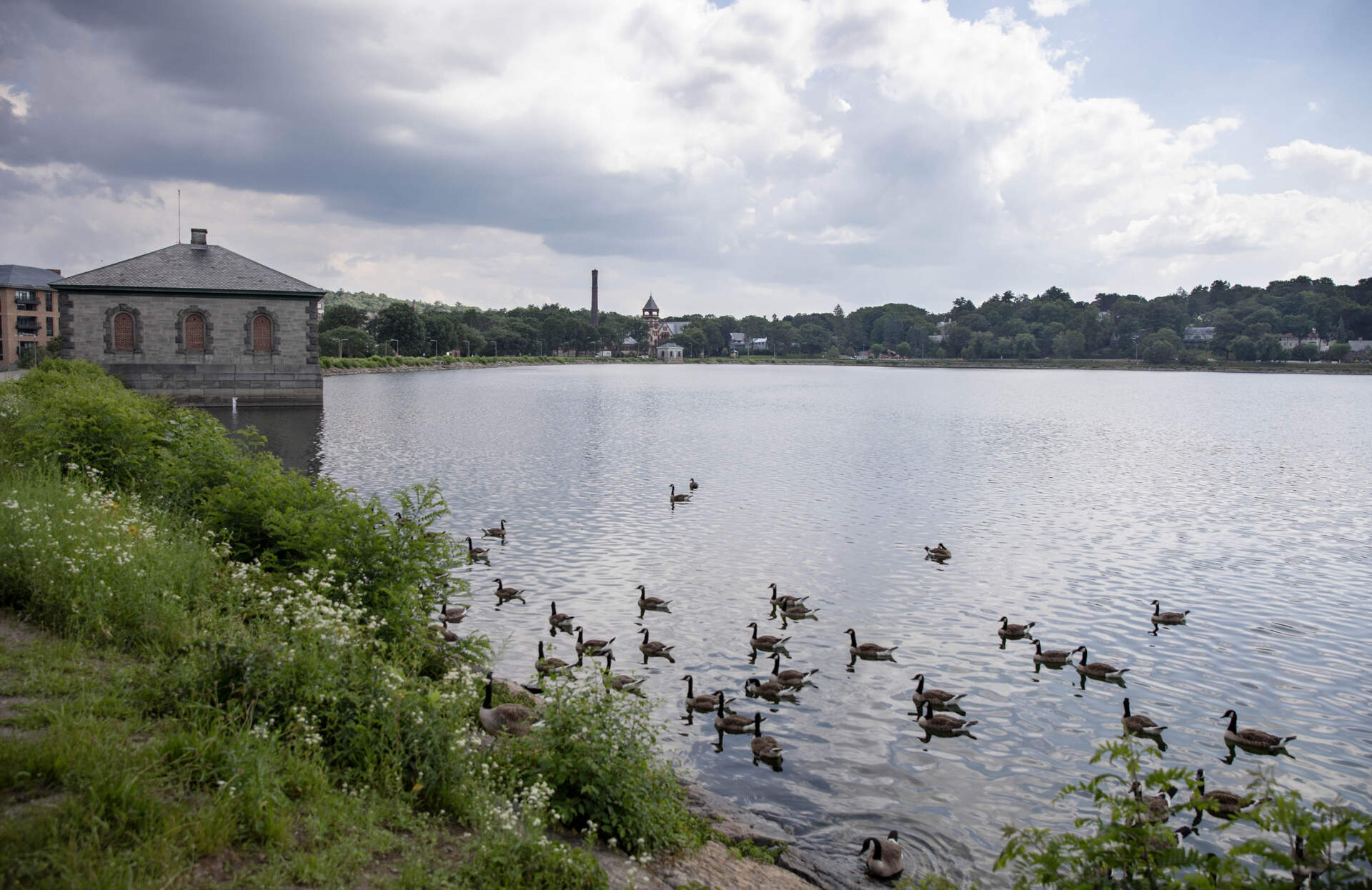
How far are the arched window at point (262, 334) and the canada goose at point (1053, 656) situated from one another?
180ft

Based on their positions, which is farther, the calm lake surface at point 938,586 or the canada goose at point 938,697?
the canada goose at point 938,697

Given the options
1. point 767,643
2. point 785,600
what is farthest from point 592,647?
point 785,600

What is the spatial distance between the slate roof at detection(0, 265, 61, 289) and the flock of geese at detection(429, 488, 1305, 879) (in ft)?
422

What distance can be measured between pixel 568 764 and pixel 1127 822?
177 inches

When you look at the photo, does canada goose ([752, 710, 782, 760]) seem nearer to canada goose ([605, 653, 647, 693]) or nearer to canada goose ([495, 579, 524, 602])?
canada goose ([605, 653, 647, 693])

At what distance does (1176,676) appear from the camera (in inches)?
535

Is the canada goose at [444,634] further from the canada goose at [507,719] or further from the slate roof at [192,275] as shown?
the slate roof at [192,275]

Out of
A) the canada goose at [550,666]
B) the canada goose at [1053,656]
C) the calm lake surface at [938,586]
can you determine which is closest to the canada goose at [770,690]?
the calm lake surface at [938,586]

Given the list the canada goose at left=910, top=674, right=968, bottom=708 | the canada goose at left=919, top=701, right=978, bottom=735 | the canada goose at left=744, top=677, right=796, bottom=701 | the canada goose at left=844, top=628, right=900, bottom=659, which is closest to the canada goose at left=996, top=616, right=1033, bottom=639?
the canada goose at left=844, top=628, right=900, bottom=659

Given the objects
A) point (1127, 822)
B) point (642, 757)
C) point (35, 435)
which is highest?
point (35, 435)

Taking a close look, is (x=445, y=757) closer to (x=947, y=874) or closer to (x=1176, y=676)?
(x=947, y=874)

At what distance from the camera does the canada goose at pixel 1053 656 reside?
13836 millimetres

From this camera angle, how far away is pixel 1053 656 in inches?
547

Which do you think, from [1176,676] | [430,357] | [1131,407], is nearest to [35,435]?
Answer: [1176,676]
